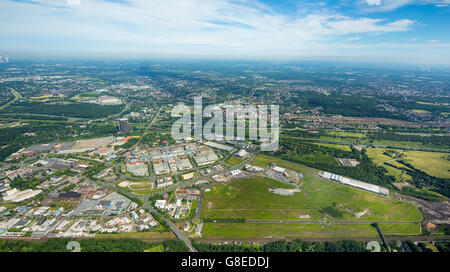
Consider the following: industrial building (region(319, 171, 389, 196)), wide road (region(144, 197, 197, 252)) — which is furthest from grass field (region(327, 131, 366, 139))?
wide road (region(144, 197, 197, 252))

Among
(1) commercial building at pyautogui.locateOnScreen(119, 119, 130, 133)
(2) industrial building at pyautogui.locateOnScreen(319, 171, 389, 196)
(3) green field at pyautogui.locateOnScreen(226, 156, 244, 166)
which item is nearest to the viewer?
(2) industrial building at pyautogui.locateOnScreen(319, 171, 389, 196)

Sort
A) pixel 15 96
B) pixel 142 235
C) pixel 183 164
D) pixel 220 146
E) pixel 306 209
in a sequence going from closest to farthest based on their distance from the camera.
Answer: pixel 142 235 → pixel 306 209 → pixel 183 164 → pixel 220 146 → pixel 15 96

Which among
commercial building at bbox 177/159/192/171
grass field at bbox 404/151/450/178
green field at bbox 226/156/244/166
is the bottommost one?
commercial building at bbox 177/159/192/171

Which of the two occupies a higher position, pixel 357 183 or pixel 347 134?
pixel 347 134

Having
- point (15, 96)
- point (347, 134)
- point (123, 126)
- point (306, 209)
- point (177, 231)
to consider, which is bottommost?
point (177, 231)
